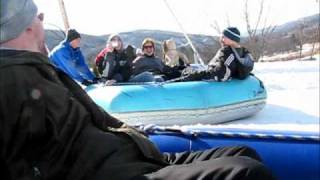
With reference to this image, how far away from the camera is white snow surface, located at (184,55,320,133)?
4607 millimetres

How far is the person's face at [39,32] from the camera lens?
139cm

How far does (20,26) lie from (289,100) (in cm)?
516

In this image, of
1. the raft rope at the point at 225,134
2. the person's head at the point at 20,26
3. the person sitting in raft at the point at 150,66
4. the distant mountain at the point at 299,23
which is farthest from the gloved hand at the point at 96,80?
the distant mountain at the point at 299,23

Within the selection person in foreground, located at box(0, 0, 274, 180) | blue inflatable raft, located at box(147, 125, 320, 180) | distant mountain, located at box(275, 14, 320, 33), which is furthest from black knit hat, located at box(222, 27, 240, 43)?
distant mountain, located at box(275, 14, 320, 33)

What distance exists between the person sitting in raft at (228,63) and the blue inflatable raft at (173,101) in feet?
0.31

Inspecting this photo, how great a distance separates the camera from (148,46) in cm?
549

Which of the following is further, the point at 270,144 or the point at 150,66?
the point at 150,66

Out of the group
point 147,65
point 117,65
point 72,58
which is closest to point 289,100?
point 147,65

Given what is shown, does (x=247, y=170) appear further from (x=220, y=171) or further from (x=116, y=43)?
(x=116, y=43)

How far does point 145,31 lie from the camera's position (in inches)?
661

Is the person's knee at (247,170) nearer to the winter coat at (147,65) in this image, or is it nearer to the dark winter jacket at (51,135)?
the dark winter jacket at (51,135)

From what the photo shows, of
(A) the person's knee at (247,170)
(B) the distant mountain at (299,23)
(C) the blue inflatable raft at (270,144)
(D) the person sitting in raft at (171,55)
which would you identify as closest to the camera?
(A) the person's knee at (247,170)

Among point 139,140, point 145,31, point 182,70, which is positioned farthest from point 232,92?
point 145,31

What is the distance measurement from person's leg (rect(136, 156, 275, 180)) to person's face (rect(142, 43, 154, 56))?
14.0 feet
